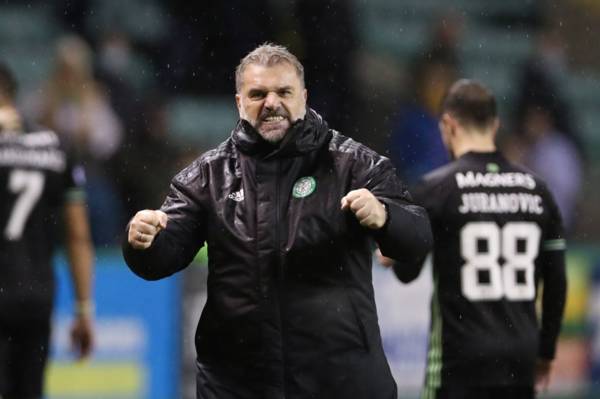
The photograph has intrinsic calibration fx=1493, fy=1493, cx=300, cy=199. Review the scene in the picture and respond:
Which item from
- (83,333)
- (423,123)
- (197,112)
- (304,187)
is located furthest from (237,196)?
(197,112)

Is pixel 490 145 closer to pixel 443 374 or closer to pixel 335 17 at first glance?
pixel 443 374

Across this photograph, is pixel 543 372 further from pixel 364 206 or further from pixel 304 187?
pixel 364 206

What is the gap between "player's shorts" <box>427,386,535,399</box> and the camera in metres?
7.33

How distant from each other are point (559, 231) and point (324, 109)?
5717 mm

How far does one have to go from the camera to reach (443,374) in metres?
7.38

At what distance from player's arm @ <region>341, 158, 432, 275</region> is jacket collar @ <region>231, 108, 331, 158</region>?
251 mm

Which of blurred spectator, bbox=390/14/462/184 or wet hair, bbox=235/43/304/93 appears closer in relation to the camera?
wet hair, bbox=235/43/304/93

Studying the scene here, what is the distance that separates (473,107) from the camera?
7.51 m

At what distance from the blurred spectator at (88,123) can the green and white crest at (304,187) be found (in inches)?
251

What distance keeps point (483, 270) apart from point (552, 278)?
0.42m

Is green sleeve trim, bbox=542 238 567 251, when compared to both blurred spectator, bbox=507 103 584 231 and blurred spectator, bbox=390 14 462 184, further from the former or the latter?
blurred spectator, bbox=507 103 584 231

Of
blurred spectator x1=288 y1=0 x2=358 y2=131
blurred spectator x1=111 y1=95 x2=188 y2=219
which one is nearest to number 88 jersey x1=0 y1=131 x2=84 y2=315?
blurred spectator x1=111 y1=95 x2=188 y2=219

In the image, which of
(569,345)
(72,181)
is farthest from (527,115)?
(72,181)

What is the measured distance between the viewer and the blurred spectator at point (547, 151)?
562 inches
